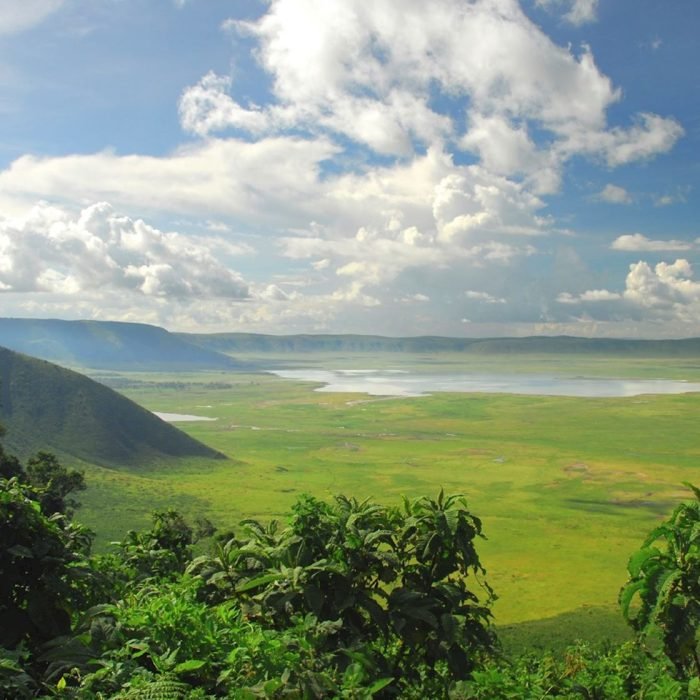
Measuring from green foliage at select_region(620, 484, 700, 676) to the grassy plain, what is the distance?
34417mm

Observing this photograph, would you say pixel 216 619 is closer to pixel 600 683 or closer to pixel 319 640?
pixel 319 640

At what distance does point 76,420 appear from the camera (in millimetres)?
124750

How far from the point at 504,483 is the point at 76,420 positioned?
82126 millimetres

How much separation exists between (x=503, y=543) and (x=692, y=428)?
128 metres

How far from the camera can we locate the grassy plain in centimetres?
6056

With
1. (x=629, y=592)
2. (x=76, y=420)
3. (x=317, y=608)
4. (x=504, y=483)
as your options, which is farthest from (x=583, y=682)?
(x=76, y=420)

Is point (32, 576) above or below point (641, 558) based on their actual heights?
below

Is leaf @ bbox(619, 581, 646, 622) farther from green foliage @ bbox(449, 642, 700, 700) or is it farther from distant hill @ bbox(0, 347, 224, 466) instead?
distant hill @ bbox(0, 347, 224, 466)

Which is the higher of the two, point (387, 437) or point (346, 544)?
point (346, 544)

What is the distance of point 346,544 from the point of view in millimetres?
8445

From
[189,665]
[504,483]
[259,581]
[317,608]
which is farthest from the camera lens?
[504,483]

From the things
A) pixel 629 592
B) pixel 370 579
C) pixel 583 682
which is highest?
pixel 370 579

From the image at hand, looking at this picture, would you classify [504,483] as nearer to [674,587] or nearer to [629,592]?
[629,592]

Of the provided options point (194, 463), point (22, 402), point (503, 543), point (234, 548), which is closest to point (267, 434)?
point (194, 463)
